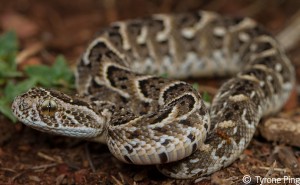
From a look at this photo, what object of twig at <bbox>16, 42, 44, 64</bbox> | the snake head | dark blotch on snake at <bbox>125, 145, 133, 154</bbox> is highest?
twig at <bbox>16, 42, 44, 64</bbox>

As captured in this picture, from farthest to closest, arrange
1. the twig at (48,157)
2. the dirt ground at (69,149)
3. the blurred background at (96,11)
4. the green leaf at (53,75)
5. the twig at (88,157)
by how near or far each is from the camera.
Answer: the blurred background at (96,11) → the green leaf at (53,75) → the twig at (48,157) → the twig at (88,157) → the dirt ground at (69,149)

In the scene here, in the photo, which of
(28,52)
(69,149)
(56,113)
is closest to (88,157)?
(69,149)

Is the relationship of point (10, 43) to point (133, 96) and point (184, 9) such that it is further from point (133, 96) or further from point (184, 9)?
point (184, 9)

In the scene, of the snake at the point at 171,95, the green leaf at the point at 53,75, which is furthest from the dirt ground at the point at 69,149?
the green leaf at the point at 53,75

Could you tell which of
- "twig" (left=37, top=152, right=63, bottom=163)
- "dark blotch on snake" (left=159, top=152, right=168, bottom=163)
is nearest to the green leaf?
"twig" (left=37, top=152, right=63, bottom=163)

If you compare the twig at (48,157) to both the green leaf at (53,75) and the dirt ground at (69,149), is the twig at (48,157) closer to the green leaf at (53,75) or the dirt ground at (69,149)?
the dirt ground at (69,149)

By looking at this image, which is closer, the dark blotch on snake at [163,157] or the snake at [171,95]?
the dark blotch on snake at [163,157]

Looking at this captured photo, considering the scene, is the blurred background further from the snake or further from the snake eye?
the snake eye
